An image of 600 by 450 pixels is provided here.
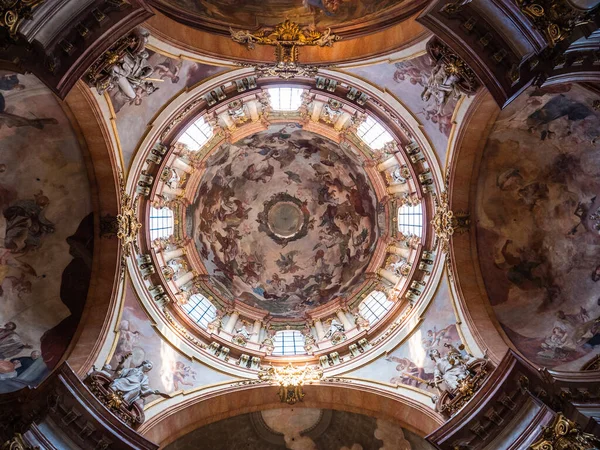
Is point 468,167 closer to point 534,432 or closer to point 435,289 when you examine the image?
point 435,289

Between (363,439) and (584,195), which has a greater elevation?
(584,195)

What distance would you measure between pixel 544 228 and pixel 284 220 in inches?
616

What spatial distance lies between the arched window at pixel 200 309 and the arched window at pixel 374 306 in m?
7.51

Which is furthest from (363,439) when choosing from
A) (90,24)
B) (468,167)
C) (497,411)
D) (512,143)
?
(90,24)

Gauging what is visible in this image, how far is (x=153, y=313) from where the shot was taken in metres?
20.7

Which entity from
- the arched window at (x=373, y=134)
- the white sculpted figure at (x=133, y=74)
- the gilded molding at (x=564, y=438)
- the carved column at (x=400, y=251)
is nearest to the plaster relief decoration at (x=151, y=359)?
the white sculpted figure at (x=133, y=74)

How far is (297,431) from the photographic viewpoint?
66.6 ft

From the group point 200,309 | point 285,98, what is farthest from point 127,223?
point 285,98

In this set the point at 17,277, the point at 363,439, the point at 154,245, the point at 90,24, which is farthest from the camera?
the point at 154,245

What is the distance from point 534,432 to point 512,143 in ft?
31.8

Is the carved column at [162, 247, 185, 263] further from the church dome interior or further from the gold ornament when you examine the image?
the gold ornament

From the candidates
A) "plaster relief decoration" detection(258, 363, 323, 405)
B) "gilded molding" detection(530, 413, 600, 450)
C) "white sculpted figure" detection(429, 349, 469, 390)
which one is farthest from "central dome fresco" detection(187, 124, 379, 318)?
"gilded molding" detection(530, 413, 600, 450)

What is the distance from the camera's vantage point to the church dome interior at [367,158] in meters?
14.4

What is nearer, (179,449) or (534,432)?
(534,432)
